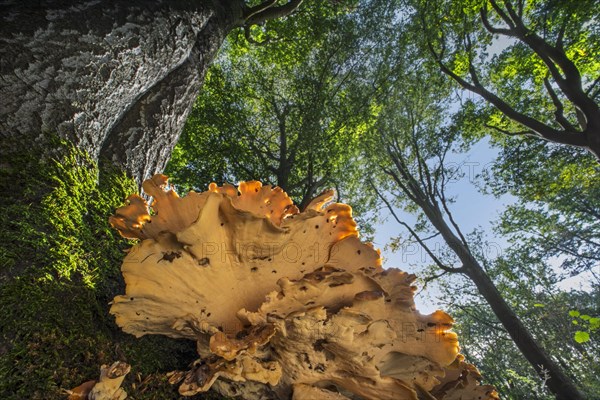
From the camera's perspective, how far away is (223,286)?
1.38 meters

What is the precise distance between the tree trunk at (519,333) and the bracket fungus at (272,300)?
6708 millimetres

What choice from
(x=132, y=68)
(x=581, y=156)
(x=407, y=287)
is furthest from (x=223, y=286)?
(x=581, y=156)

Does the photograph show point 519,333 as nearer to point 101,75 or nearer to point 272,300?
point 272,300

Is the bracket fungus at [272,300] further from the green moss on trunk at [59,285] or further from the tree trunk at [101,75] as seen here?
the tree trunk at [101,75]

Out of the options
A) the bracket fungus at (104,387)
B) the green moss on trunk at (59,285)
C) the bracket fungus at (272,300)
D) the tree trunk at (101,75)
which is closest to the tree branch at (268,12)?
the tree trunk at (101,75)

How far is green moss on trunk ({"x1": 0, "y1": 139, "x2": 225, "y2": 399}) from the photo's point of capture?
106cm

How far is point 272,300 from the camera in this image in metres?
1.29

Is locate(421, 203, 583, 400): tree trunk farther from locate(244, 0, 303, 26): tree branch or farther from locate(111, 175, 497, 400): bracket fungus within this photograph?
locate(244, 0, 303, 26): tree branch

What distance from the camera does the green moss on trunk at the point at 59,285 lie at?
1.06 meters

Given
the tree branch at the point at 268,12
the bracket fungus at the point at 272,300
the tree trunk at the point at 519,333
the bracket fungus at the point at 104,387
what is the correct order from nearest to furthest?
the bracket fungus at the point at 104,387
the bracket fungus at the point at 272,300
the tree trunk at the point at 519,333
the tree branch at the point at 268,12

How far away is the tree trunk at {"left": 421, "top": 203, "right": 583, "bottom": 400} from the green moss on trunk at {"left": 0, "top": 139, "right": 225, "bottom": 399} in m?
7.65

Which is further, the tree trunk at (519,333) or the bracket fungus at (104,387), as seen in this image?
the tree trunk at (519,333)

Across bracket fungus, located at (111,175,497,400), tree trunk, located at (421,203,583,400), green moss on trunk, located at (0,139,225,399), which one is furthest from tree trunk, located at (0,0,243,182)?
tree trunk, located at (421,203,583,400)

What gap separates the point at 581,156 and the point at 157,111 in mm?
16050
